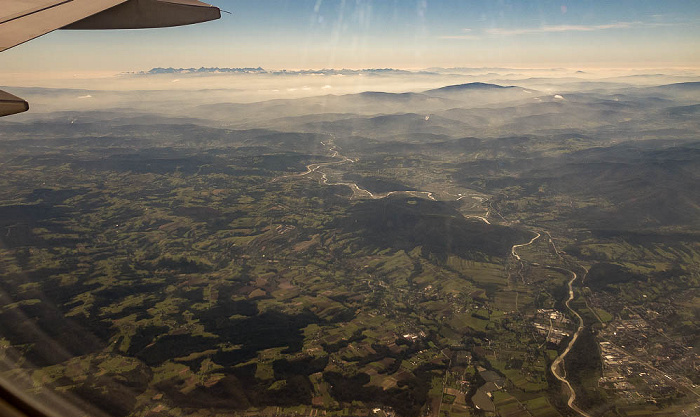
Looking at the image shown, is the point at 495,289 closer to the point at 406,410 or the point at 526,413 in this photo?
the point at 526,413

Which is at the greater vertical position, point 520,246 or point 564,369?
point 564,369

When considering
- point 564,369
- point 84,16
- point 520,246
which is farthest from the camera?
point 520,246

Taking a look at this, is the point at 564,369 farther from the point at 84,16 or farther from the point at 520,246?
the point at 84,16

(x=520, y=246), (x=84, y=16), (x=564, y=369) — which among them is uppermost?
(x=84, y=16)

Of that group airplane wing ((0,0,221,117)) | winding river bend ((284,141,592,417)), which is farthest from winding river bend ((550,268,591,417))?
airplane wing ((0,0,221,117))

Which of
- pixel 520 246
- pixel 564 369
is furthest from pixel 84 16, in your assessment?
pixel 520 246

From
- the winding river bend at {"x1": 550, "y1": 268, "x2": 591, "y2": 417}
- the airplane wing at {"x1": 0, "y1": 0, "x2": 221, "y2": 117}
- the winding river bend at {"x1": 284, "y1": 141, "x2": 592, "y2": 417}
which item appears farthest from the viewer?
the winding river bend at {"x1": 284, "y1": 141, "x2": 592, "y2": 417}

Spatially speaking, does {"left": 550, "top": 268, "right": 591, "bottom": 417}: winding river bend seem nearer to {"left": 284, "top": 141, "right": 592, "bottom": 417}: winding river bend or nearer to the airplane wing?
{"left": 284, "top": 141, "right": 592, "bottom": 417}: winding river bend

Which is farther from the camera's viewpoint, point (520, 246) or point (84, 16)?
point (520, 246)
